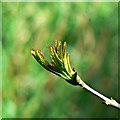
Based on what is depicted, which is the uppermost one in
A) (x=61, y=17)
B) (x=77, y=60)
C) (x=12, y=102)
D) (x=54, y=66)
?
(x=61, y=17)

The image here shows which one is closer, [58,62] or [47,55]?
[58,62]

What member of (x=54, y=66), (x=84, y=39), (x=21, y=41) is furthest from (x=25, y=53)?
(x=54, y=66)

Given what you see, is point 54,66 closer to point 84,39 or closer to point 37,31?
point 37,31

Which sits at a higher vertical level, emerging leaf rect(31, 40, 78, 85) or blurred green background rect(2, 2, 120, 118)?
blurred green background rect(2, 2, 120, 118)

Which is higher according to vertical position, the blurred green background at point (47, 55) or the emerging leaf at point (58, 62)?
the blurred green background at point (47, 55)

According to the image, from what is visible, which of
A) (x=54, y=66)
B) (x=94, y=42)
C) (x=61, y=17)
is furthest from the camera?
(x=94, y=42)

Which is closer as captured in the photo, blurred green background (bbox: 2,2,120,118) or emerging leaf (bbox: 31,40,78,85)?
emerging leaf (bbox: 31,40,78,85)

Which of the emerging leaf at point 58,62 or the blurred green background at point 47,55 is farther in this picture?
the blurred green background at point 47,55

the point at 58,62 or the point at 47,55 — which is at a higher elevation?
the point at 47,55
